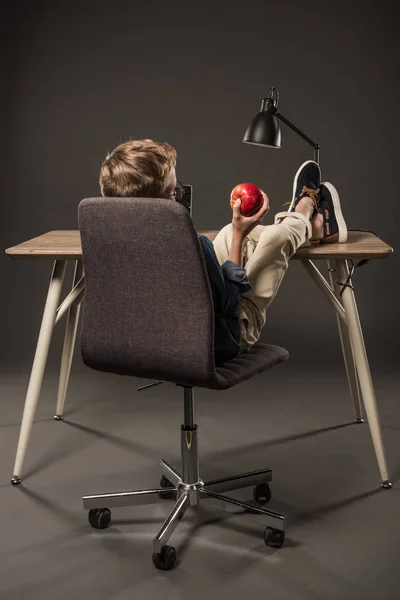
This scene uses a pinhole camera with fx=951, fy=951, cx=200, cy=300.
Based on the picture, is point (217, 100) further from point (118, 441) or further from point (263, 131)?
point (118, 441)

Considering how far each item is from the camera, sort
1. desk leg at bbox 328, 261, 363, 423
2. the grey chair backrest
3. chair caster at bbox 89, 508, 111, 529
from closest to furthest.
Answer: the grey chair backrest
chair caster at bbox 89, 508, 111, 529
desk leg at bbox 328, 261, 363, 423

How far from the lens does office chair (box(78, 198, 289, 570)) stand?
2396mm

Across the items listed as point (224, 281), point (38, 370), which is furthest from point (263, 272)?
point (38, 370)

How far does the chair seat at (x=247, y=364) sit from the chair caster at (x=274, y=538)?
1.45ft

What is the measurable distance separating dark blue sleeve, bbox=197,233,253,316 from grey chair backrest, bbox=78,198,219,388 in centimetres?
7

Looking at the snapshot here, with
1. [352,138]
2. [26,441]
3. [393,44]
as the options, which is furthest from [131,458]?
[393,44]

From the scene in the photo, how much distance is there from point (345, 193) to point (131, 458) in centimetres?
225

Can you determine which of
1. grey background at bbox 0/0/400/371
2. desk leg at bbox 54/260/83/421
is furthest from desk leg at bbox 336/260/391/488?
grey background at bbox 0/0/400/371

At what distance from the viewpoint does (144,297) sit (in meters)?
2.49

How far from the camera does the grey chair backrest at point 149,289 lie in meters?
2.39

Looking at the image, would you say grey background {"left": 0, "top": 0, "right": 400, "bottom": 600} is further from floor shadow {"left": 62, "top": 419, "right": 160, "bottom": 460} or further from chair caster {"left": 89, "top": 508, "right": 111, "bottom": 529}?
chair caster {"left": 89, "top": 508, "right": 111, "bottom": 529}

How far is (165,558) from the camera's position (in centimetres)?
253

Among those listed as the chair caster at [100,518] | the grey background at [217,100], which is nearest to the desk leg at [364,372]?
the chair caster at [100,518]

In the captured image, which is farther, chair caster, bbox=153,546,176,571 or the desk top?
the desk top
